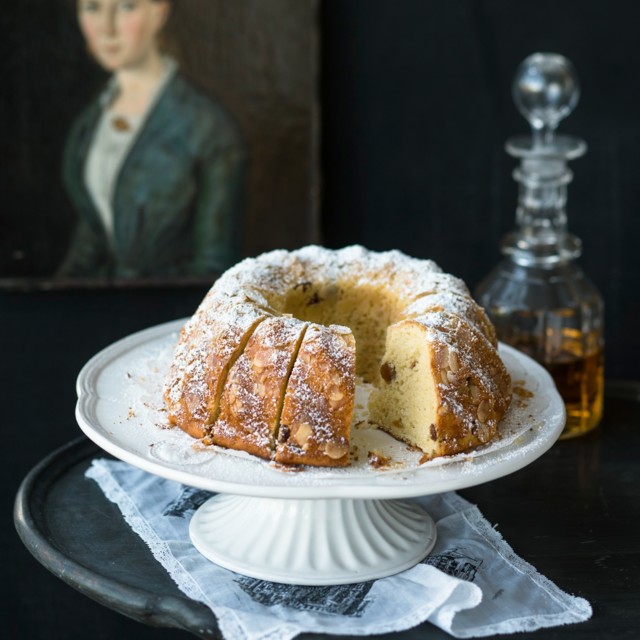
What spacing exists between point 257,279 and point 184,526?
37cm

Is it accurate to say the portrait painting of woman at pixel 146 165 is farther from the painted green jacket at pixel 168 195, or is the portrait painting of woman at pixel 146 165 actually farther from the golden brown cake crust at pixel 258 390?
the golden brown cake crust at pixel 258 390

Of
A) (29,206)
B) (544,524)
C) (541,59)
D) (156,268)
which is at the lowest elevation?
(544,524)

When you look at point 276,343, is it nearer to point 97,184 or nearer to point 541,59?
point 541,59

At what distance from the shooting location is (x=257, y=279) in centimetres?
151

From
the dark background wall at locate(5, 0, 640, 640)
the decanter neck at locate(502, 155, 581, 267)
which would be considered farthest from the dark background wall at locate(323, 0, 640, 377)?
the decanter neck at locate(502, 155, 581, 267)

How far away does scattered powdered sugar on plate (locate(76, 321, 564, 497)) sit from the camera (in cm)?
118

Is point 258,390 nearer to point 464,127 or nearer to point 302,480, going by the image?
point 302,480

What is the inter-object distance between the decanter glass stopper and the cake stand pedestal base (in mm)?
843

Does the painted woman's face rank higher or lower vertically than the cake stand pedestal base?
higher

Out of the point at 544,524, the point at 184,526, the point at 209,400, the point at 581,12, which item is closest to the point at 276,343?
the point at 209,400

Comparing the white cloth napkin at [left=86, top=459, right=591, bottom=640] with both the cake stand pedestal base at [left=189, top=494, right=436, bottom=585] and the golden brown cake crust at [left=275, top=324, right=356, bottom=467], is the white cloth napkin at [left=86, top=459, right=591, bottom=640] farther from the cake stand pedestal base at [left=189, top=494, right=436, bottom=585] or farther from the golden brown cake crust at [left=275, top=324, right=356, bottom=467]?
the golden brown cake crust at [left=275, top=324, right=356, bottom=467]

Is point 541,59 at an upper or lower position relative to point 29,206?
upper

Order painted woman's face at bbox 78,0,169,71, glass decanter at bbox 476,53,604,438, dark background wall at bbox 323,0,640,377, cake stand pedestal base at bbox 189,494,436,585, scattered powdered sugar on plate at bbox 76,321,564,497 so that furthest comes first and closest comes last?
dark background wall at bbox 323,0,640,377 < painted woman's face at bbox 78,0,169,71 < glass decanter at bbox 476,53,604,438 < cake stand pedestal base at bbox 189,494,436,585 < scattered powdered sugar on plate at bbox 76,321,564,497

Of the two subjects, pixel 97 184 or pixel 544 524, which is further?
pixel 97 184
